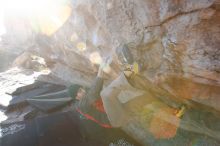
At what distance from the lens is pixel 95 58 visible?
20.2 ft

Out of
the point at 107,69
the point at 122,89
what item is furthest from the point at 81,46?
the point at 122,89

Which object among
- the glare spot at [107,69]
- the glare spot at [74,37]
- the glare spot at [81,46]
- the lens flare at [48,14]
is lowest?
the glare spot at [107,69]

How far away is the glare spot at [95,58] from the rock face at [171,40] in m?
0.17

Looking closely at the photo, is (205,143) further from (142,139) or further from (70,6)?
(70,6)

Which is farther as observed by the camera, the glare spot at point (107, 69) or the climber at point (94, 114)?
the glare spot at point (107, 69)

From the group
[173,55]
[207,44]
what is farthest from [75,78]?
[207,44]

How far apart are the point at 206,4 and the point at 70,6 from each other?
15.4 ft

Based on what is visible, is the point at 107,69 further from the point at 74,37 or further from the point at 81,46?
the point at 74,37

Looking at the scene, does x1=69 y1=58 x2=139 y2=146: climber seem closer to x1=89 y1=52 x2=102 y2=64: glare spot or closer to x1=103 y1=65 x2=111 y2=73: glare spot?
x1=103 y1=65 x2=111 y2=73: glare spot

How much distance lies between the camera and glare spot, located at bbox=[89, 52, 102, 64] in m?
5.98

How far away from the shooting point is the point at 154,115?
4730 millimetres

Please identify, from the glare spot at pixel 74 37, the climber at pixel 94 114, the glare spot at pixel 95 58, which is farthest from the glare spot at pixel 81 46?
the climber at pixel 94 114

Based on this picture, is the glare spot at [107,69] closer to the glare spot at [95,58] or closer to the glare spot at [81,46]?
the glare spot at [95,58]

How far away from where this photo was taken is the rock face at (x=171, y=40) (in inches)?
115
